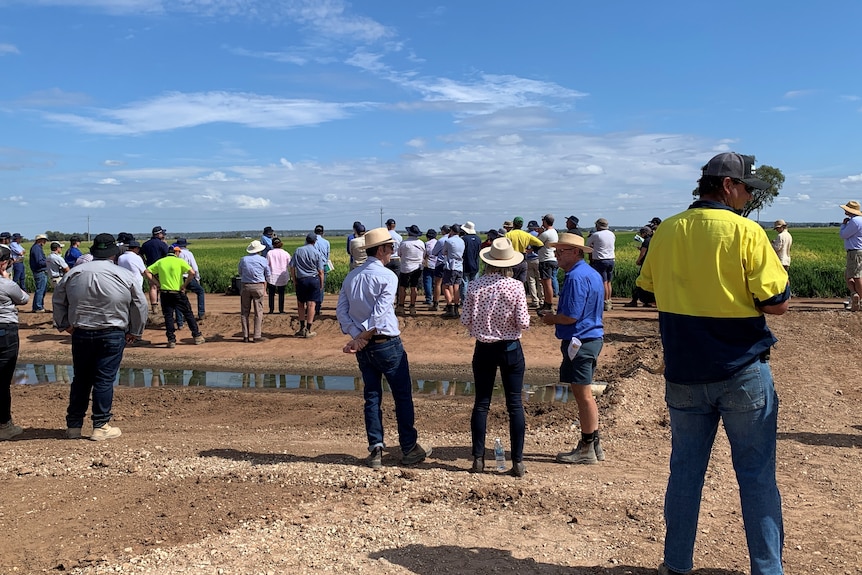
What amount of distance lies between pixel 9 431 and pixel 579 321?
6207 mm

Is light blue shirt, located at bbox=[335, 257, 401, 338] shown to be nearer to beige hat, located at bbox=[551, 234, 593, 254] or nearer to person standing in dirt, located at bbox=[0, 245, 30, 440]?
→ beige hat, located at bbox=[551, 234, 593, 254]

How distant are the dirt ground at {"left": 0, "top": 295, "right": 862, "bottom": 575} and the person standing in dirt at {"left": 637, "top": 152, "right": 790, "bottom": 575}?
2.43 ft

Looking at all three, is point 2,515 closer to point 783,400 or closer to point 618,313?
point 783,400

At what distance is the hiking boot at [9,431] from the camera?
7.52 m

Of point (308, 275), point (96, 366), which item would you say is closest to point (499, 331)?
point (96, 366)

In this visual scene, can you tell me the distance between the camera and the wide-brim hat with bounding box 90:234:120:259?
24.1ft

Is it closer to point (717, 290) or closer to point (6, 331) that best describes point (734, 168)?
point (717, 290)

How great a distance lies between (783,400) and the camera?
855 centimetres

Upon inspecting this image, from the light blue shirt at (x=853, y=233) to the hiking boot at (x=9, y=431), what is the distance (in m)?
14.0

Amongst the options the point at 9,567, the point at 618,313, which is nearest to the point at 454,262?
the point at 618,313

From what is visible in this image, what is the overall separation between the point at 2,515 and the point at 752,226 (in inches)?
213

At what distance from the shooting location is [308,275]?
44.9 feet

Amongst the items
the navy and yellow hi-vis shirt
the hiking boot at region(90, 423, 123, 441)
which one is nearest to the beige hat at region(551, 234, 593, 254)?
the navy and yellow hi-vis shirt

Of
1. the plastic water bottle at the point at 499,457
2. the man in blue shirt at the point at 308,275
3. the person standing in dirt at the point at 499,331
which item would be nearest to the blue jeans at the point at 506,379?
the person standing in dirt at the point at 499,331
